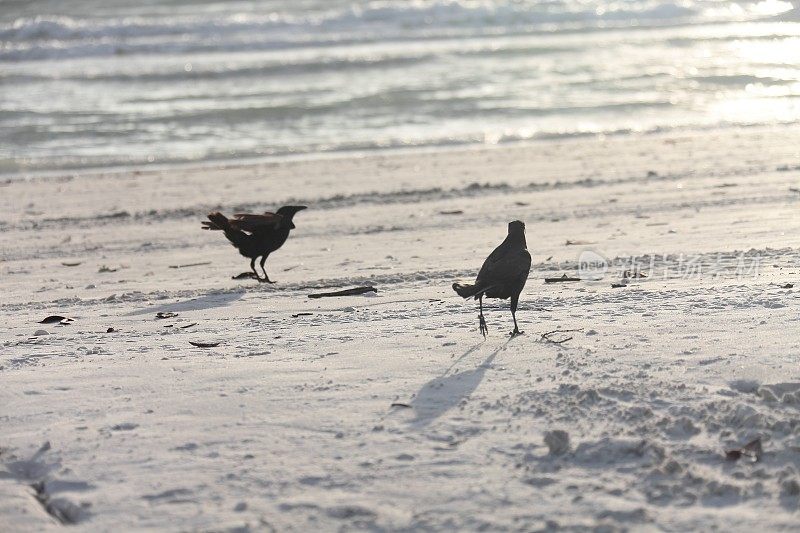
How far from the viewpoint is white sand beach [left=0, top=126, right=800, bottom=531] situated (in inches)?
133

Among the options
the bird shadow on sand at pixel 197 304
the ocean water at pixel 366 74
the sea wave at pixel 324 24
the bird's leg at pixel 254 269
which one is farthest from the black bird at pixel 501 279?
the sea wave at pixel 324 24

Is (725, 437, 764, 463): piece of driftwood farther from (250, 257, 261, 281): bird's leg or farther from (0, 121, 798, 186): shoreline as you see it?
(0, 121, 798, 186): shoreline

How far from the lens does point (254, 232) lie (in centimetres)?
727

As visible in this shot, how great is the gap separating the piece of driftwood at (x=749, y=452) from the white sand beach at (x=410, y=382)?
35 millimetres

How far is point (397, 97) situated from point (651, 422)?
560 inches

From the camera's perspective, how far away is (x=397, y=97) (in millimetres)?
17609

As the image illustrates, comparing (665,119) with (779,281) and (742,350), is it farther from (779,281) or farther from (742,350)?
(742,350)

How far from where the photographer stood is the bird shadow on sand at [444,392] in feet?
13.3

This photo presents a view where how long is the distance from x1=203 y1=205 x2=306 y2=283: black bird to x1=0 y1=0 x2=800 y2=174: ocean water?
20.7ft

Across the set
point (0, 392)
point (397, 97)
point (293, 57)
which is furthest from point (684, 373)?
point (293, 57)

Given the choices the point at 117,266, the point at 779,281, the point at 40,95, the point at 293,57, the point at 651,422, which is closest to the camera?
the point at 651,422

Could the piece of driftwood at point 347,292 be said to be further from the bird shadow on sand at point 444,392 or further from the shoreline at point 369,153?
the shoreline at point 369,153

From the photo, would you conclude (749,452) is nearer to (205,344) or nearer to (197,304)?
(205,344)

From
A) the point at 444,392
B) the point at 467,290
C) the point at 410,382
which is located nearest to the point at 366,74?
the point at 467,290
